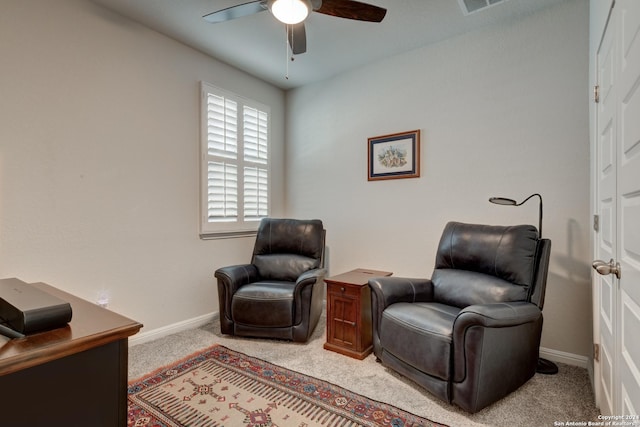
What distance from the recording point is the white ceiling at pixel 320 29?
8.15 feet

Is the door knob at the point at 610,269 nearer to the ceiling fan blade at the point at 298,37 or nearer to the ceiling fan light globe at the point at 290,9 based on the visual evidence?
the ceiling fan light globe at the point at 290,9

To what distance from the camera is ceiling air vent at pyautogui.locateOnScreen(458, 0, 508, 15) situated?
2406 mm

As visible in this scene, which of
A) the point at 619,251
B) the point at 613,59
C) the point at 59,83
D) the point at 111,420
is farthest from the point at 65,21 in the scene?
the point at 619,251

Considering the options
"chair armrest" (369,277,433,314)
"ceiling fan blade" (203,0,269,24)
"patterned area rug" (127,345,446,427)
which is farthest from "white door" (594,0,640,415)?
"ceiling fan blade" (203,0,269,24)

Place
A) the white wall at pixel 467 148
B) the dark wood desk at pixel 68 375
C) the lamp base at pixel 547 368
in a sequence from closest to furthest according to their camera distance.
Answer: the dark wood desk at pixel 68 375, the lamp base at pixel 547 368, the white wall at pixel 467 148

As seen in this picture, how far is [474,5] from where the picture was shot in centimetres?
246

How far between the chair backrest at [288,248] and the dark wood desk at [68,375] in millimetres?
2186

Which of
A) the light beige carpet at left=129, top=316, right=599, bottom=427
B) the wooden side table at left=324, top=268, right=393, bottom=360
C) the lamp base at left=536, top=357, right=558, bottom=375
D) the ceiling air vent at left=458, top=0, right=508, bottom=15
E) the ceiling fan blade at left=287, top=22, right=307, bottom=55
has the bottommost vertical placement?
the light beige carpet at left=129, top=316, right=599, bottom=427

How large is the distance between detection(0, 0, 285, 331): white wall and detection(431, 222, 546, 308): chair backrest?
228cm

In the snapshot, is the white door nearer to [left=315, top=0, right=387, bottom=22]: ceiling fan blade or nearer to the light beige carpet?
the light beige carpet

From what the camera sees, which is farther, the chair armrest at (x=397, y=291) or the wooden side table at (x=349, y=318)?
the wooden side table at (x=349, y=318)

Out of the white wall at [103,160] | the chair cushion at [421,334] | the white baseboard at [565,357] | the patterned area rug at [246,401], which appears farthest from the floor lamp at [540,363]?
the white wall at [103,160]

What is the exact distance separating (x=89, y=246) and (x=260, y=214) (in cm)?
176

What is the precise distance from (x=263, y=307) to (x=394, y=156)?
6.39 ft
